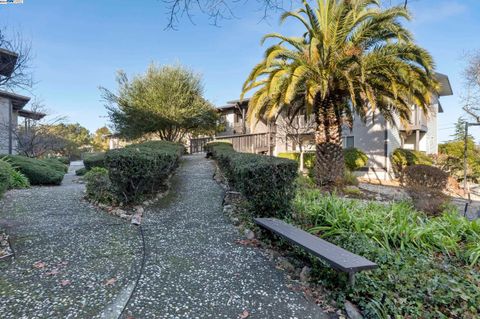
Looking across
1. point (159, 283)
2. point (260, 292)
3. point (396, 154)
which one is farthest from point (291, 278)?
point (396, 154)

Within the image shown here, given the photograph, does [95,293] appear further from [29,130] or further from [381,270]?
[29,130]

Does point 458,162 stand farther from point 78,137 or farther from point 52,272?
point 78,137

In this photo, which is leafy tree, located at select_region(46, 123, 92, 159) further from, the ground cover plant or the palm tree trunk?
the ground cover plant

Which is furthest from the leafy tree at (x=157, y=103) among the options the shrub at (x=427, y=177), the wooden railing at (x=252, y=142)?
the shrub at (x=427, y=177)

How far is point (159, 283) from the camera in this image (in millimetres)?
3223

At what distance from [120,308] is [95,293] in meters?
0.45

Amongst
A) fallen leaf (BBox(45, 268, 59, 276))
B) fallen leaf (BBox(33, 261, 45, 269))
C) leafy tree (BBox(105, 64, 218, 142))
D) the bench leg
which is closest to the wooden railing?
leafy tree (BBox(105, 64, 218, 142))

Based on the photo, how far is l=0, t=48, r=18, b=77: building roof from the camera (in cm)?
620

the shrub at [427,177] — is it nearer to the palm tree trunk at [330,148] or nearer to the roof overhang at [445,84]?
the palm tree trunk at [330,148]

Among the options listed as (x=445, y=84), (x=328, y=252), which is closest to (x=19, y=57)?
(x=328, y=252)

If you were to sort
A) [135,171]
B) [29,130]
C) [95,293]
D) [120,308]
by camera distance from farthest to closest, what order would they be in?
[29,130] < [135,171] < [95,293] < [120,308]

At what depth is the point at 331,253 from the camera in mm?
2984

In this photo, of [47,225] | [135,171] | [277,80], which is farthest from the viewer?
[277,80]

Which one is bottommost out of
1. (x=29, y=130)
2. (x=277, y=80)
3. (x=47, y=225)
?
(x=47, y=225)
